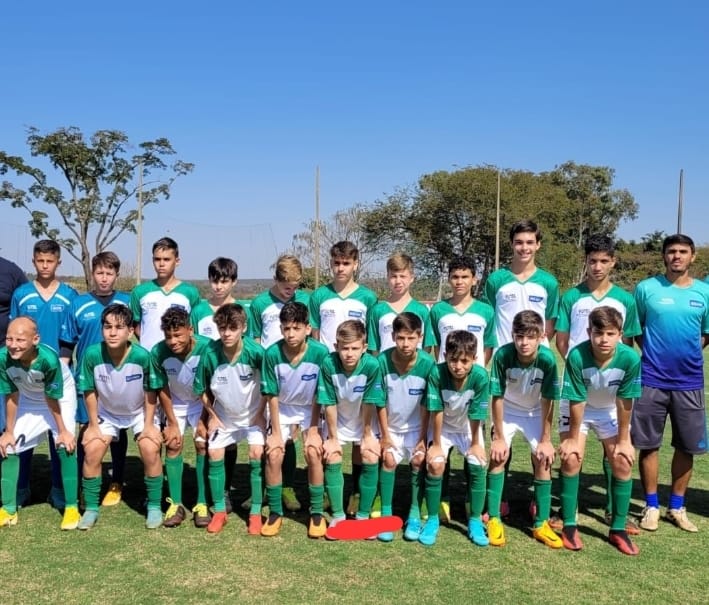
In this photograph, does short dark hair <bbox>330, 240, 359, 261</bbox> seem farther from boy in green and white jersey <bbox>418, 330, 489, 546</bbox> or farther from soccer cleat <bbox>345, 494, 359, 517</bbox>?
soccer cleat <bbox>345, 494, 359, 517</bbox>

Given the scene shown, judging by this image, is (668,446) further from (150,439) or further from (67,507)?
(67,507)

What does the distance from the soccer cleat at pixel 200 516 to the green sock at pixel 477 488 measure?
167cm

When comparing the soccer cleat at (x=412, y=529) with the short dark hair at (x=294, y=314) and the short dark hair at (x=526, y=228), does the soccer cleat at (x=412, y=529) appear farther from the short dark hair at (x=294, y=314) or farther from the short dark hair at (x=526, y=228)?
the short dark hair at (x=526, y=228)

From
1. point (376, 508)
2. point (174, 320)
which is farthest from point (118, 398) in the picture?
point (376, 508)

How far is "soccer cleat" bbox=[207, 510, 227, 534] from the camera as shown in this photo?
3.86 m

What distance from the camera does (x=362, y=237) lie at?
1149 inches

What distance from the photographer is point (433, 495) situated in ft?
12.8

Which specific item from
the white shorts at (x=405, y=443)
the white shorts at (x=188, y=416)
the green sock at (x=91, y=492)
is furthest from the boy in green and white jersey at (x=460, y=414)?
the green sock at (x=91, y=492)

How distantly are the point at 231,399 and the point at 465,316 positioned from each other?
1637 mm

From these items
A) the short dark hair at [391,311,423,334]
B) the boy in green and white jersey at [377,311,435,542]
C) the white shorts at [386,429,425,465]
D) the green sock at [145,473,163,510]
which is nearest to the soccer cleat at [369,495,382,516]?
the boy in green and white jersey at [377,311,435,542]

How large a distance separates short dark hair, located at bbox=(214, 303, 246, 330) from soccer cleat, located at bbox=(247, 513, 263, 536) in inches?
47.1

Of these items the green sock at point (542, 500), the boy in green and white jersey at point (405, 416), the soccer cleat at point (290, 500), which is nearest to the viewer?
the green sock at point (542, 500)

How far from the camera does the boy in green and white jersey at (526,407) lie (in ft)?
12.3

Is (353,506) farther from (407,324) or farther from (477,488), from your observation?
(407,324)
